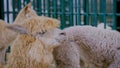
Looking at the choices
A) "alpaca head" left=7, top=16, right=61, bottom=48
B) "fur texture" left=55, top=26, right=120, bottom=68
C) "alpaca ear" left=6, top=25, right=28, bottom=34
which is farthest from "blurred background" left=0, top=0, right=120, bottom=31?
"alpaca ear" left=6, top=25, right=28, bottom=34

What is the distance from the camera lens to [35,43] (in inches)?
123

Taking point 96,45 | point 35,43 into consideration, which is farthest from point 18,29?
point 96,45

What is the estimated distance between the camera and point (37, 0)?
593 centimetres

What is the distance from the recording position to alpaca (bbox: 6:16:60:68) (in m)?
3.08

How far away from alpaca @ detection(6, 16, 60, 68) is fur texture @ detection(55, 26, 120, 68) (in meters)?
0.13

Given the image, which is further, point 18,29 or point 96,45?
point 96,45

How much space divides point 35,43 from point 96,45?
0.58 meters

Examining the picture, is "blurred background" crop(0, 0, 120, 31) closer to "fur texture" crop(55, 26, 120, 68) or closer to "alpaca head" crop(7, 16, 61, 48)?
"fur texture" crop(55, 26, 120, 68)

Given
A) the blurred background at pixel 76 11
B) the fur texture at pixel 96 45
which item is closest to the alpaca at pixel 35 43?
the fur texture at pixel 96 45

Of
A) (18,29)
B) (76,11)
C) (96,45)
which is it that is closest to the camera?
(18,29)

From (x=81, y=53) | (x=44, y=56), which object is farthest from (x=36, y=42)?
(x=81, y=53)

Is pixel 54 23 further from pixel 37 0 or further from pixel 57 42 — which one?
pixel 37 0

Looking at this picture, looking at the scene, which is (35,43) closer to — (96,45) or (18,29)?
(18,29)

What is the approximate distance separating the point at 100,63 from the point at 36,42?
25.5 inches
